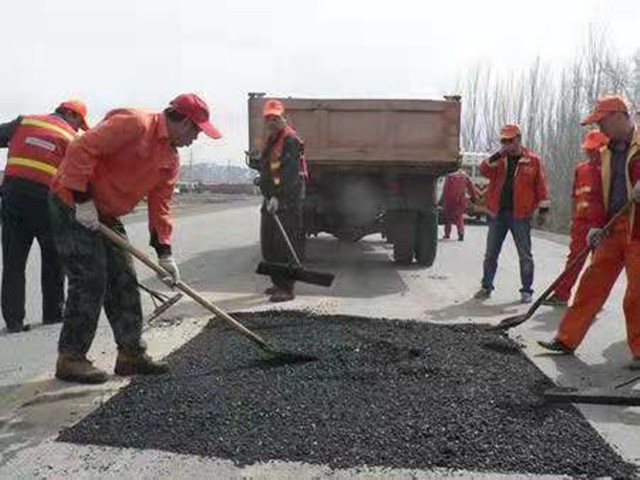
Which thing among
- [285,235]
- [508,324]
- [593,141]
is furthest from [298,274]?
[593,141]

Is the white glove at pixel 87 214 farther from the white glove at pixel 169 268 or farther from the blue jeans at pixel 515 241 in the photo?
the blue jeans at pixel 515 241

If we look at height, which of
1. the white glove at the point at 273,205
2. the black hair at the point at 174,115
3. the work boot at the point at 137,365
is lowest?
the work boot at the point at 137,365

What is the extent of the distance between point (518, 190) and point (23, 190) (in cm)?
505

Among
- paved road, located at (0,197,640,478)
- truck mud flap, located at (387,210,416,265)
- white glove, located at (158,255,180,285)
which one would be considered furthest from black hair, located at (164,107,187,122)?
truck mud flap, located at (387,210,416,265)

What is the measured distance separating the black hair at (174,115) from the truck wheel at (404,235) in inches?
263

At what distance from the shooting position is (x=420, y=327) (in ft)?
22.0

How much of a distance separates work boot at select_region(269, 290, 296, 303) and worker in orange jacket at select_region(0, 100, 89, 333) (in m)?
2.41

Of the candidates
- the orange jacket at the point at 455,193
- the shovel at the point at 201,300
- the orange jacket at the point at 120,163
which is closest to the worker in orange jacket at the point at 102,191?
the orange jacket at the point at 120,163

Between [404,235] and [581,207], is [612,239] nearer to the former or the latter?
[581,207]

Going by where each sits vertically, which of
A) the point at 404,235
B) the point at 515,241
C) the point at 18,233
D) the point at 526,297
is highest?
the point at 18,233

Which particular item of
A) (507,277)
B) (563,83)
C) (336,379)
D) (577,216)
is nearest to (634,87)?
(563,83)

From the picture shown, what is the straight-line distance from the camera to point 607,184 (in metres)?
6.17

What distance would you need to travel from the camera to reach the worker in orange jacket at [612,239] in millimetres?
5812

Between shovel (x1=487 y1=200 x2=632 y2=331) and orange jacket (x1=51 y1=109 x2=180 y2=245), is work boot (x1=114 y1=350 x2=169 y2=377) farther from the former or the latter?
shovel (x1=487 y1=200 x2=632 y2=331)
